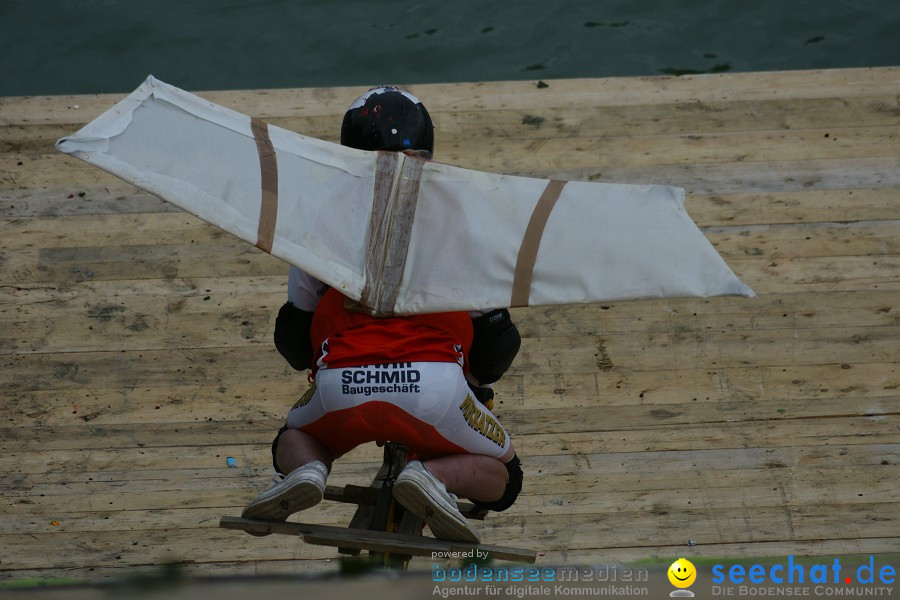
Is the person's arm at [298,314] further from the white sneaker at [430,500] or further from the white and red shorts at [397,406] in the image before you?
the white sneaker at [430,500]

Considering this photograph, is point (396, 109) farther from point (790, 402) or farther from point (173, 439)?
point (790, 402)

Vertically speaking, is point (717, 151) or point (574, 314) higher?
point (717, 151)

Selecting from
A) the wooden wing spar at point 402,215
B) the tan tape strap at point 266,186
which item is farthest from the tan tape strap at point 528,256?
the tan tape strap at point 266,186

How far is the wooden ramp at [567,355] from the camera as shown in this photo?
4012 millimetres

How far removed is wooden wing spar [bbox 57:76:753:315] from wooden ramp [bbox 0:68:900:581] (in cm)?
113

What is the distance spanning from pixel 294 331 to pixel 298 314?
55 mm

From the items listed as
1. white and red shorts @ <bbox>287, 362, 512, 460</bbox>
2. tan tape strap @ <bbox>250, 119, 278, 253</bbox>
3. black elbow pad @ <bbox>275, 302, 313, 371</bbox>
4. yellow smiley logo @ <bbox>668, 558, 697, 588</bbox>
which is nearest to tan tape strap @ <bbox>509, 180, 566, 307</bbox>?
white and red shorts @ <bbox>287, 362, 512, 460</bbox>

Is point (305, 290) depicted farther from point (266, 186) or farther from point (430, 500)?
point (430, 500)

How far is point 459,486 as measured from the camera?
318 centimetres

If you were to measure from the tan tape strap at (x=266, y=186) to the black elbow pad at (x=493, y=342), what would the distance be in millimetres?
754

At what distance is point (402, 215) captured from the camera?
9.93 feet

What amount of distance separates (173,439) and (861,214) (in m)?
3.37

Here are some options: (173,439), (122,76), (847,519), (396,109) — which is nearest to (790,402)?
(847,519)

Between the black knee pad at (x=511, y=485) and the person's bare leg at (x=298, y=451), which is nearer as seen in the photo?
the person's bare leg at (x=298, y=451)
